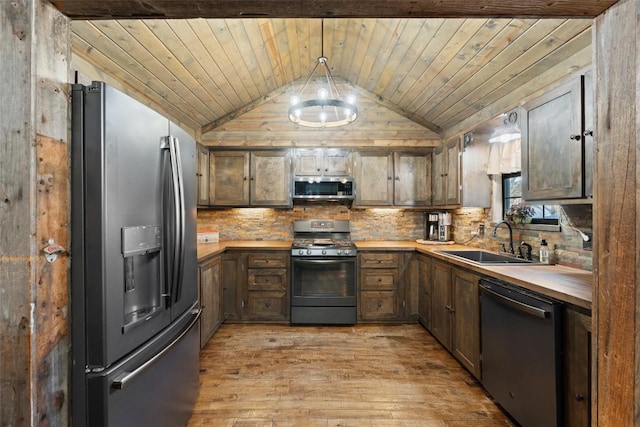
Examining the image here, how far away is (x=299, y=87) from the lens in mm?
4051

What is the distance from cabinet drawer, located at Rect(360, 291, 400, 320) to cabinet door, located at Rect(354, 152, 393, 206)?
1.14m

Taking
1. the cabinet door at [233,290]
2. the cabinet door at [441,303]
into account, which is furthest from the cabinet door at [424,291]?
the cabinet door at [233,290]

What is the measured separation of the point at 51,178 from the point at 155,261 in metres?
0.56

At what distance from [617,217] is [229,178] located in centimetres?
365

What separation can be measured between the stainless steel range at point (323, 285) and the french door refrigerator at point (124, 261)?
195 centimetres

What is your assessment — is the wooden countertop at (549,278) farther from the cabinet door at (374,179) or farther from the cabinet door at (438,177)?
the cabinet door at (374,179)

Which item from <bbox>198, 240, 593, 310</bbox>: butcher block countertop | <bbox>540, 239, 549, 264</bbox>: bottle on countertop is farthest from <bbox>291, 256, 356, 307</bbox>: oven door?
<bbox>540, 239, 549, 264</bbox>: bottle on countertop

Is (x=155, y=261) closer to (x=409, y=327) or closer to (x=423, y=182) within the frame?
(x=409, y=327)

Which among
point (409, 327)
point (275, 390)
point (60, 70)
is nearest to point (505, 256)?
point (409, 327)

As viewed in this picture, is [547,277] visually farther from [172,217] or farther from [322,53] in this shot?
[322,53]

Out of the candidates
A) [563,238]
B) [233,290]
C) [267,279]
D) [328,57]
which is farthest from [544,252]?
[233,290]

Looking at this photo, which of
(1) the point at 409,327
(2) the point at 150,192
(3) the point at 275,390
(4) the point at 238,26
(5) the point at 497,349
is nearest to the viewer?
(2) the point at 150,192

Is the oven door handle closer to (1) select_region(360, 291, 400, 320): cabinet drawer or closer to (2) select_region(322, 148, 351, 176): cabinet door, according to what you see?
(1) select_region(360, 291, 400, 320): cabinet drawer

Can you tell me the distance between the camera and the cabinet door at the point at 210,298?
2.85 m
